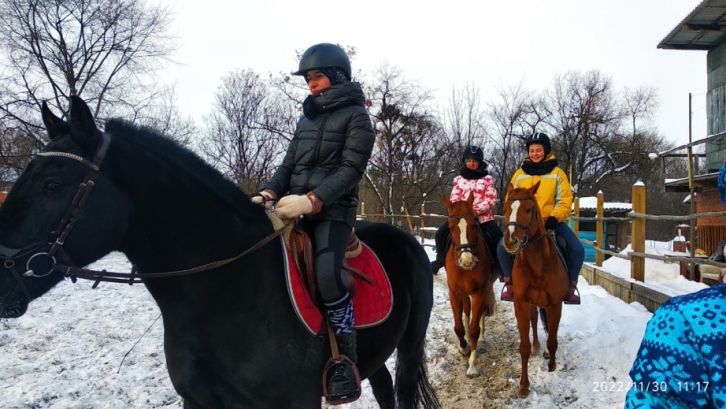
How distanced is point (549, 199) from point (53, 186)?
16.0 ft

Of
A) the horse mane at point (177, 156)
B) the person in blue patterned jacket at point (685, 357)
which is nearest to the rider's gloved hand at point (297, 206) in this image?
the horse mane at point (177, 156)

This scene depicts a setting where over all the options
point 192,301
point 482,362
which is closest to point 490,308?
point 482,362

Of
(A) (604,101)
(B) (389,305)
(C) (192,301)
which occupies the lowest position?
(B) (389,305)

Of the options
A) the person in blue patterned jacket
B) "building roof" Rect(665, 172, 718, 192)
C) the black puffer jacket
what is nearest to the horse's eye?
the black puffer jacket

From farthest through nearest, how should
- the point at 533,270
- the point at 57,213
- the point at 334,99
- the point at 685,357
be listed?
the point at 533,270, the point at 334,99, the point at 57,213, the point at 685,357

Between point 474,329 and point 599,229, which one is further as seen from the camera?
point 599,229

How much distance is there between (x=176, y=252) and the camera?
1.91 m

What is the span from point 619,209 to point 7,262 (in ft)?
62.4

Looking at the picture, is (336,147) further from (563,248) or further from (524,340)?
(563,248)

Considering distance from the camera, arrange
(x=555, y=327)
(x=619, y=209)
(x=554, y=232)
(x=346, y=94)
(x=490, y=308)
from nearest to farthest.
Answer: (x=346, y=94) → (x=555, y=327) → (x=554, y=232) → (x=490, y=308) → (x=619, y=209)

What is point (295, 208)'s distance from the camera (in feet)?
6.82

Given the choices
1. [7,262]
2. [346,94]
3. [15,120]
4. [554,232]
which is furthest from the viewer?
[15,120]

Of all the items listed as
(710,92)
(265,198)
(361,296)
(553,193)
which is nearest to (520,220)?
(553,193)

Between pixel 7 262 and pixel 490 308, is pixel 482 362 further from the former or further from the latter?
pixel 7 262
